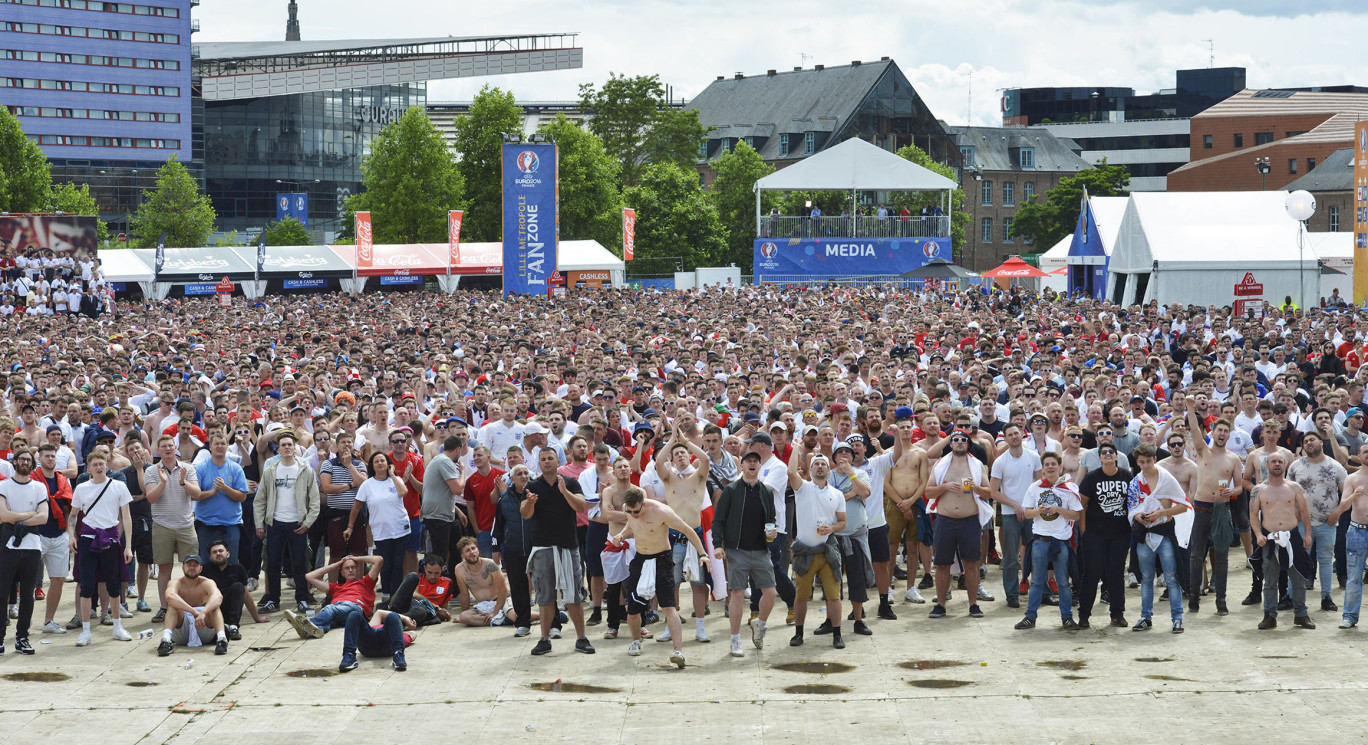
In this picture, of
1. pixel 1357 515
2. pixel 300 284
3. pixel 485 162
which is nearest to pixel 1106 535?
pixel 1357 515

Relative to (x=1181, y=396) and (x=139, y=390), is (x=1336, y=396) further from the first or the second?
(x=139, y=390)

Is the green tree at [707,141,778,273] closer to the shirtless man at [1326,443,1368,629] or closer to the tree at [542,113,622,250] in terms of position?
the tree at [542,113,622,250]

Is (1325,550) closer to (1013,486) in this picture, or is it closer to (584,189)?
(1013,486)

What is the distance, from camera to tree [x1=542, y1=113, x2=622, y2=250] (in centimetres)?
6938

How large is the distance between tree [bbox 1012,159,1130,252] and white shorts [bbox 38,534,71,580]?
80653 mm

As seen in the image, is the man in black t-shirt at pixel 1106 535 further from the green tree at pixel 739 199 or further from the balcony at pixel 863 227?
the green tree at pixel 739 199

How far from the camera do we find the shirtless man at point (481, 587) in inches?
432

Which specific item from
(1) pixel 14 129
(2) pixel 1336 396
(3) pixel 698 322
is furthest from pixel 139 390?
(1) pixel 14 129

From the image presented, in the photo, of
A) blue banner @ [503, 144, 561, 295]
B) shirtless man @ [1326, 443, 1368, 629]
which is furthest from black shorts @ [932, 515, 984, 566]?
blue banner @ [503, 144, 561, 295]

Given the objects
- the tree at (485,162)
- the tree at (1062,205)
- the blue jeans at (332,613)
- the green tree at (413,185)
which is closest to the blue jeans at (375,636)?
the blue jeans at (332,613)

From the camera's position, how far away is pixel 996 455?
11.8 metres

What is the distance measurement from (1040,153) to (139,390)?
88.9m

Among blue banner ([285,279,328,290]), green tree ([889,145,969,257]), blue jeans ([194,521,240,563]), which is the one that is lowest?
blue jeans ([194,521,240,563])

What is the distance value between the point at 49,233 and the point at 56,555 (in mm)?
31396
